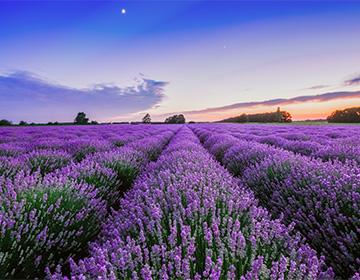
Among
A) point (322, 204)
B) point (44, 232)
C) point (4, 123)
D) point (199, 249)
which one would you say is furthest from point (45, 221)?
point (4, 123)

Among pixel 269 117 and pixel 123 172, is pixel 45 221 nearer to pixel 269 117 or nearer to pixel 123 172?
pixel 123 172

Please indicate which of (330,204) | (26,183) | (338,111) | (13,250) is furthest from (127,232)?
(338,111)

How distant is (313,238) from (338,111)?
58500mm

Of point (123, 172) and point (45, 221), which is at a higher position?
point (45, 221)

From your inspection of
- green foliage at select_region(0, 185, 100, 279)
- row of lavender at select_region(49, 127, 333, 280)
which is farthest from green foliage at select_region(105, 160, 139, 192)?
row of lavender at select_region(49, 127, 333, 280)

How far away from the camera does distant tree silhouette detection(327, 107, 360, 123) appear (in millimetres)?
48875

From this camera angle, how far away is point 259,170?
4.03 metres

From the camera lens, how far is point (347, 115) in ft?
165

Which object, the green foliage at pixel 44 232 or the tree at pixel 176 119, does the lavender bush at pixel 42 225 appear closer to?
the green foliage at pixel 44 232

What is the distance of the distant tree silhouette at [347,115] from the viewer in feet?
160

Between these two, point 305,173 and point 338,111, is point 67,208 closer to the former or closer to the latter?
point 305,173

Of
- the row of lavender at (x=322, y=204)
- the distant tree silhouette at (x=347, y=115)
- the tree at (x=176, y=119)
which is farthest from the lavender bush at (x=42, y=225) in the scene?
the tree at (x=176, y=119)

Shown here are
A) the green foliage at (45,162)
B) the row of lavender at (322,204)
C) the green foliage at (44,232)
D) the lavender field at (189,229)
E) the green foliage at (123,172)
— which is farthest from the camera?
the green foliage at (45,162)

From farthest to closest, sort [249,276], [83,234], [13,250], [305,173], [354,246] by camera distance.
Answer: [305,173]
[83,234]
[354,246]
[13,250]
[249,276]
